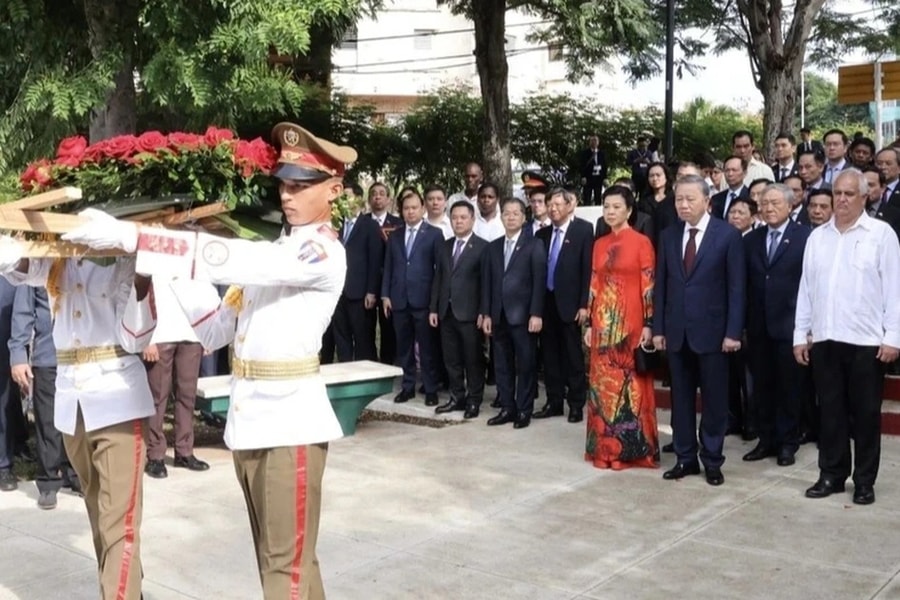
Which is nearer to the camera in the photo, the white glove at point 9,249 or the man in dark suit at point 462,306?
the white glove at point 9,249

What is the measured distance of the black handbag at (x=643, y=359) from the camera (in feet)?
23.0

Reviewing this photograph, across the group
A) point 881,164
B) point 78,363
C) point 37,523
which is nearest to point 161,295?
point 78,363

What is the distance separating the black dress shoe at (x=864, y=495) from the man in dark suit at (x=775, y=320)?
88cm

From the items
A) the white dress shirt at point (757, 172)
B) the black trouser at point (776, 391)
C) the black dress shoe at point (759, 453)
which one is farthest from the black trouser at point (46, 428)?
the white dress shirt at point (757, 172)

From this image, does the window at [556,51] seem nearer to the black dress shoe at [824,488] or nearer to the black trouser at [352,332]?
the black trouser at [352,332]

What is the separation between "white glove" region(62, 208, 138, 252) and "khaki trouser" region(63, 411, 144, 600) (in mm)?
1304

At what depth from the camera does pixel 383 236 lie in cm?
989

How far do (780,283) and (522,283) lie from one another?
2060 mm

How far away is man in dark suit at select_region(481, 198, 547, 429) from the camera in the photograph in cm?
834

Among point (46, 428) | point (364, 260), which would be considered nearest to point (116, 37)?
point (364, 260)

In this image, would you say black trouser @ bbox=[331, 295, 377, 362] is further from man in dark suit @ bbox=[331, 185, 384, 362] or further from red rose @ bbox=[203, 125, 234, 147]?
red rose @ bbox=[203, 125, 234, 147]

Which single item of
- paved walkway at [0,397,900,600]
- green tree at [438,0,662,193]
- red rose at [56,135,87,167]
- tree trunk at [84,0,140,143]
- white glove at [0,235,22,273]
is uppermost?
green tree at [438,0,662,193]

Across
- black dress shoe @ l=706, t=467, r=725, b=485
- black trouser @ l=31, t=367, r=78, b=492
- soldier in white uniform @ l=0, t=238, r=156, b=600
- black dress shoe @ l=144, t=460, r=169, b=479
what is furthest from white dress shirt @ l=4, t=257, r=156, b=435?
black dress shoe @ l=706, t=467, r=725, b=485

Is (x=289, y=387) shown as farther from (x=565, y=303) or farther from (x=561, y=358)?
(x=561, y=358)
